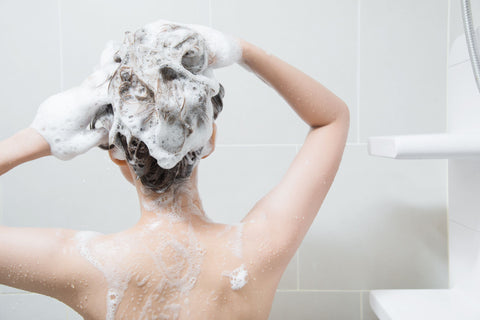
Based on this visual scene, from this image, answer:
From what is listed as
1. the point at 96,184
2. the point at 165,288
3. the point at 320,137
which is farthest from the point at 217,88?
the point at 96,184

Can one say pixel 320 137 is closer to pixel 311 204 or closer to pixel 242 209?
pixel 311 204

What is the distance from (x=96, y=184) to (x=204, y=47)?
27.7 inches

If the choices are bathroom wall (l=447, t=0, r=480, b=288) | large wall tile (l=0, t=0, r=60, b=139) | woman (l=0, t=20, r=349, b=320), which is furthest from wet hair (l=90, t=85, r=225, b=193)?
bathroom wall (l=447, t=0, r=480, b=288)

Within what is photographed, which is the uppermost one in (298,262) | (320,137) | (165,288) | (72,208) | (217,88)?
(217,88)

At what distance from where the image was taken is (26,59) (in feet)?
4.01

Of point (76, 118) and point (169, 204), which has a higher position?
point (76, 118)

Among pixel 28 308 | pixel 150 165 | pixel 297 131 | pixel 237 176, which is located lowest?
pixel 28 308

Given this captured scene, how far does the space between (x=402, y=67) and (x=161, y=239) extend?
907 mm

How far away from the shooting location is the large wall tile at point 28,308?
4.12 feet

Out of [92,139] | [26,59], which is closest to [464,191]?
[92,139]

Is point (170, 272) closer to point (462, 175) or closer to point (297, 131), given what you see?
point (297, 131)

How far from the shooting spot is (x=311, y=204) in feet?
2.56

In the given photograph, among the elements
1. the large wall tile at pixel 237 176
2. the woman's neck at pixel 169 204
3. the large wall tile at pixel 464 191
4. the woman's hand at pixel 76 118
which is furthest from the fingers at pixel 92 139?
the large wall tile at pixel 464 191

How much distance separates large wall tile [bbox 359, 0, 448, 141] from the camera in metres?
1.18
